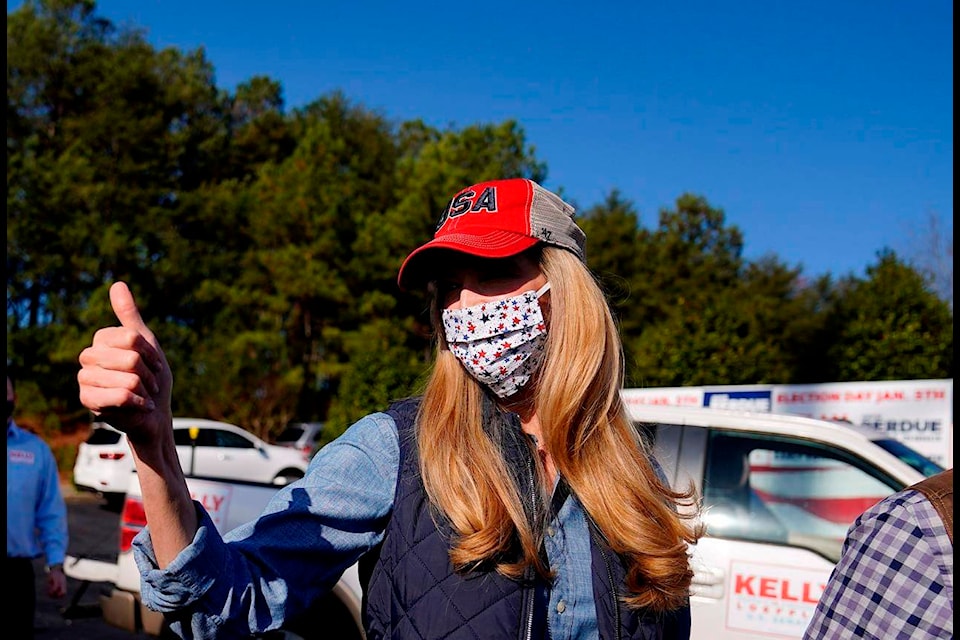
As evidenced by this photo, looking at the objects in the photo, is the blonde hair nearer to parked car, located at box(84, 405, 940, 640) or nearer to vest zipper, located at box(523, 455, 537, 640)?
vest zipper, located at box(523, 455, 537, 640)

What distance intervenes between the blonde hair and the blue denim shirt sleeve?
11cm

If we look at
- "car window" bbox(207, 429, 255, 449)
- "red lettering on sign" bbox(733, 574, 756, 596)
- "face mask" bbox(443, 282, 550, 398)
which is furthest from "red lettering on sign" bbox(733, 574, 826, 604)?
"car window" bbox(207, 429, 255, 449)

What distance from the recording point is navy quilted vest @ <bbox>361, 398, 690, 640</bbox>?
1.59 metres

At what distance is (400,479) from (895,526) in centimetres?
88

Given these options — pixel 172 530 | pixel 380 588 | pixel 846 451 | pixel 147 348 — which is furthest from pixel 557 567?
pixel 846 451

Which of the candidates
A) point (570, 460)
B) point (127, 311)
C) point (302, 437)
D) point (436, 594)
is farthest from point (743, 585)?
point (302, 437)

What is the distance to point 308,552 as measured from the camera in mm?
1618

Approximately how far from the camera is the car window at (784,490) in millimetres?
4477

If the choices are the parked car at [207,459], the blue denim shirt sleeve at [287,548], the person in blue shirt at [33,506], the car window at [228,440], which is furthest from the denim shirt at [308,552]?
the car window at [228,440]

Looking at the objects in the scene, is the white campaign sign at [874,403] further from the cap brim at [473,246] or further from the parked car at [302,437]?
the parked car at [302,437]

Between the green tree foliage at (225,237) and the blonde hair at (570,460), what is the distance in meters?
21.2

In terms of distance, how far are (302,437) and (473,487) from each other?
72.7 feet

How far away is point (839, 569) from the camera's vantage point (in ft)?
5.09

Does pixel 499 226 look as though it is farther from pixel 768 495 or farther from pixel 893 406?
pixel 893 406
